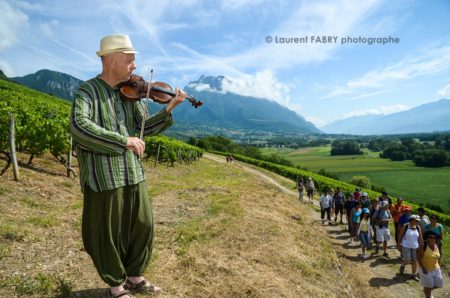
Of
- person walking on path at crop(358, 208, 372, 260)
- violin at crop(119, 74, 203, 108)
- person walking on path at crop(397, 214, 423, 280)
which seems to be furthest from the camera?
person walking on path at crop(358, 208, 372, 260)

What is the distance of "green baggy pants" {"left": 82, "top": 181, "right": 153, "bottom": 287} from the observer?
3277 mm

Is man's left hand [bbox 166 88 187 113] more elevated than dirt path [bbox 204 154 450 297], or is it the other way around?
man's left hand [bbox 166 88 187 113]

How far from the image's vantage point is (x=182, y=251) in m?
6.40

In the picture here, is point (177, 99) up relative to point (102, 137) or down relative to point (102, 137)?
up

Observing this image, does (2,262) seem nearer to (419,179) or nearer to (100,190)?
(100,190)

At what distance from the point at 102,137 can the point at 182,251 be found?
158 inches

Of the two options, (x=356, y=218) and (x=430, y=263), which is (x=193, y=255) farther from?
(x=356, y=218)

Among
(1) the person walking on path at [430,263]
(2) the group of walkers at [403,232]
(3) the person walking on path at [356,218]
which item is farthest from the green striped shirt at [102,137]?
(3) the person walking on path at [356,218]

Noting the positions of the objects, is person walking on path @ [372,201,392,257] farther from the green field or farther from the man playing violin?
the green field

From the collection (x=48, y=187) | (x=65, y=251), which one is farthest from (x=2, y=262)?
(x=48, y=187)

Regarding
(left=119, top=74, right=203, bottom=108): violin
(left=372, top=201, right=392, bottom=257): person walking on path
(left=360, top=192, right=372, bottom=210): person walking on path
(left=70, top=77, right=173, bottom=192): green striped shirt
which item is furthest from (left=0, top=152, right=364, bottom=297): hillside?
(left=360, top=192, right=372, bottom=210): person walking on path

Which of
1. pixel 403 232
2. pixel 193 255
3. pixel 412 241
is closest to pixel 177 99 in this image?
pixel 193 255

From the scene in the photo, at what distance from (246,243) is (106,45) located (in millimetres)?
6164

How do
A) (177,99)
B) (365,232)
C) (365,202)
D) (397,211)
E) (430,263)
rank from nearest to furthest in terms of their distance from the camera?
(177,99) → (430,263) → (365,232) → (397,211) → (365,202)
